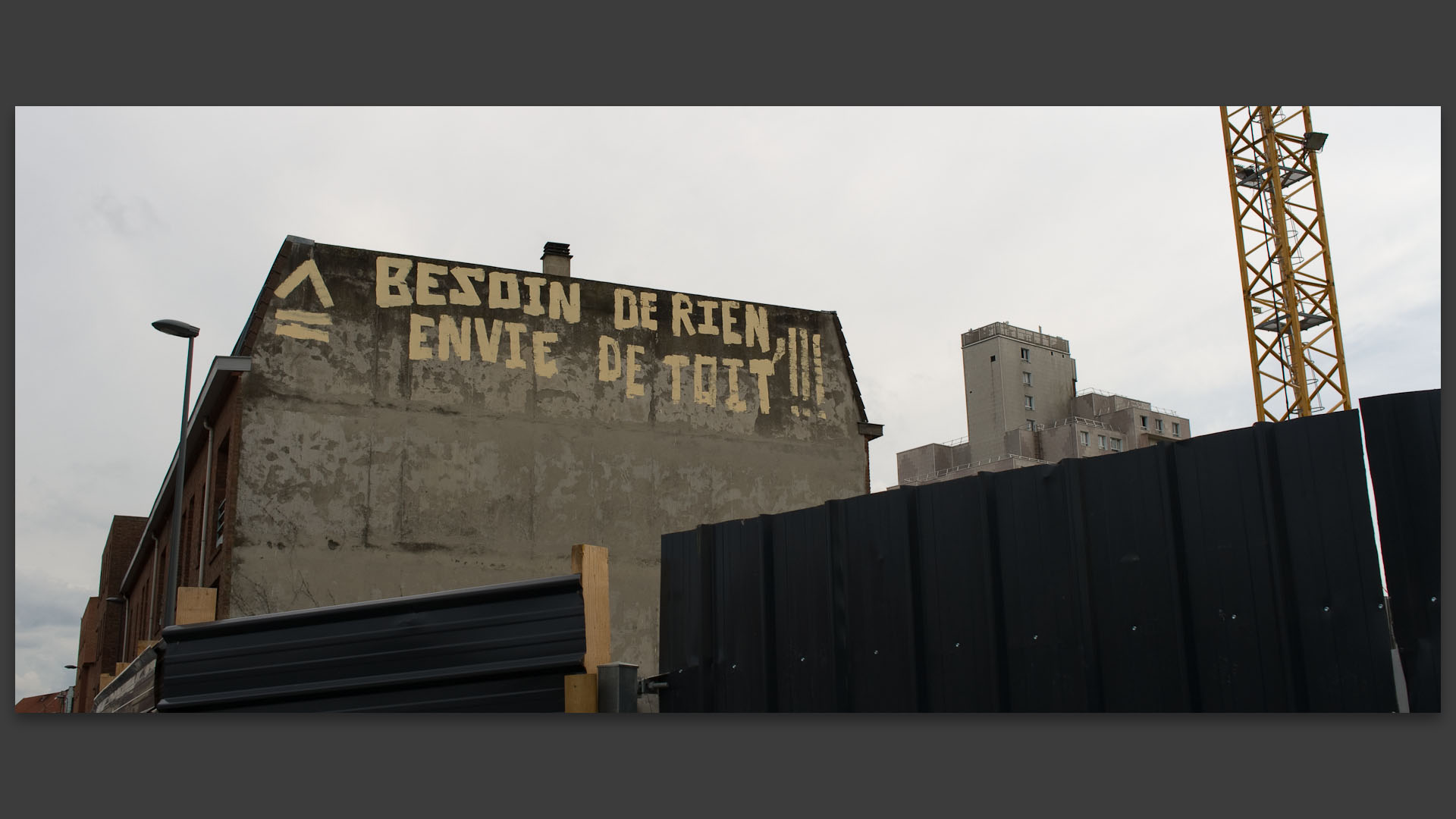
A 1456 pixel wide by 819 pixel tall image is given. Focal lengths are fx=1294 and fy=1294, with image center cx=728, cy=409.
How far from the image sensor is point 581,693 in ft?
26.0

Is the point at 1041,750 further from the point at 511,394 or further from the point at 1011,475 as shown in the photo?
the point at 511,394

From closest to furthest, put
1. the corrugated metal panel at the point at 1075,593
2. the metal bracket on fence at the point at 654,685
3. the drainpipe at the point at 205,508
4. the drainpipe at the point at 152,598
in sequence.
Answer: the corrugated metal panel at the point at 1075,593
the metal bracket on fence at the point at 654,685
the drainpipe at the point at 205,508
the drainpipe at the point at 152,598

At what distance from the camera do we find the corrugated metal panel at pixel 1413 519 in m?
6.15

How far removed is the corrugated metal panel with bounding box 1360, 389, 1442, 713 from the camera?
6.15m

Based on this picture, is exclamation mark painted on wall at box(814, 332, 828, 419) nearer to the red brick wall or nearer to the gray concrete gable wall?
the gray concrete gable wall

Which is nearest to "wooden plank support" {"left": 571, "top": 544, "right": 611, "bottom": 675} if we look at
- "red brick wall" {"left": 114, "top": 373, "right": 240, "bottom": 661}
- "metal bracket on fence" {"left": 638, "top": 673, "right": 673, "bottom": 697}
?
"metal bracket on fence" {"left": 638, "top": 673, "right": 673, "bottom": 697}

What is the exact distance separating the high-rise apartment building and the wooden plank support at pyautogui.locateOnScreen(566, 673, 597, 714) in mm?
90777

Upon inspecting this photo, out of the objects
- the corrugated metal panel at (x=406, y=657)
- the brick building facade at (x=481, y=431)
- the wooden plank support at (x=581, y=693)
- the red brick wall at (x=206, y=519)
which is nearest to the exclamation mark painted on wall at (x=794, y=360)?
the brick building facade at (x=481, y=431)

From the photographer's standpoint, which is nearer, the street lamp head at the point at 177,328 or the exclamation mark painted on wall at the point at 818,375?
the street lamp head at the point at 177,328

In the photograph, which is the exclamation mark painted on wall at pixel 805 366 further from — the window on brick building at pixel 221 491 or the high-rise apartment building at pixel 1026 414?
the high-rise apartment building at pixel 1026 414

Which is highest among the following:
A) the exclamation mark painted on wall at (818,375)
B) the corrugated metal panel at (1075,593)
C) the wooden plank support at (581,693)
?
A: the exclamation mark painted on wall at (818,375)

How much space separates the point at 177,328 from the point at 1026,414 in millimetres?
89448

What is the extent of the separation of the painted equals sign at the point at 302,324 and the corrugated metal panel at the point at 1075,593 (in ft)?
44.8

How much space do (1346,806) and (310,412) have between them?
17.1 meters
